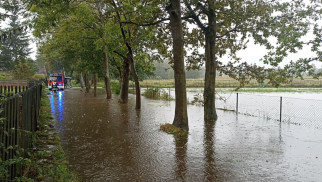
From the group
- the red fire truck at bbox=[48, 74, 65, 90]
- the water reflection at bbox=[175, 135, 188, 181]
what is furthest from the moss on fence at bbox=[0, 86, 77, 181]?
the red fire truck at bbox=[48, 74, 65, 90]

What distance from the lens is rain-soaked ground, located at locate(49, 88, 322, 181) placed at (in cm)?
540

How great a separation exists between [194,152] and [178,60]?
3769mm

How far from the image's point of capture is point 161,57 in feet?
55.9

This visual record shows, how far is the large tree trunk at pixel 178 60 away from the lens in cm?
968

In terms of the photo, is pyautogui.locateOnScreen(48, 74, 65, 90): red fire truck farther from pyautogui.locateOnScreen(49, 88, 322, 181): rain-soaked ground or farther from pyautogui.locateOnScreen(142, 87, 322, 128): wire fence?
pyautogui.locateOnScreen(49, 88, 322, 181): rain-soaked ground

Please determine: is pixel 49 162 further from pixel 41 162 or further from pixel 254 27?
pixel 254 27

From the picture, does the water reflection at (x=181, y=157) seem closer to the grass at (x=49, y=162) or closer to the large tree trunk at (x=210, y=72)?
the grass at (x=49, y=162)

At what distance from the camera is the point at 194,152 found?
709 centimetres

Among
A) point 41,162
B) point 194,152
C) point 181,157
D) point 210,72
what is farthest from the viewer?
point 210,72

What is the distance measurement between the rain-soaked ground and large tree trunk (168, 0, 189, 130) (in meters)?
0.71

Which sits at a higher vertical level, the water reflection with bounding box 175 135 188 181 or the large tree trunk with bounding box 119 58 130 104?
the large tree trunk with bounding box 119 58 130 104

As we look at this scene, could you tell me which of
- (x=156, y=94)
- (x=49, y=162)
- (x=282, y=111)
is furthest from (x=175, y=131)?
(x=156, y=94)

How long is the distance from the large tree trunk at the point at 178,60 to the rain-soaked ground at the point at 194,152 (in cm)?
71

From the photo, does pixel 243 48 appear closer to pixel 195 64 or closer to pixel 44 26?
pixel 195 64
